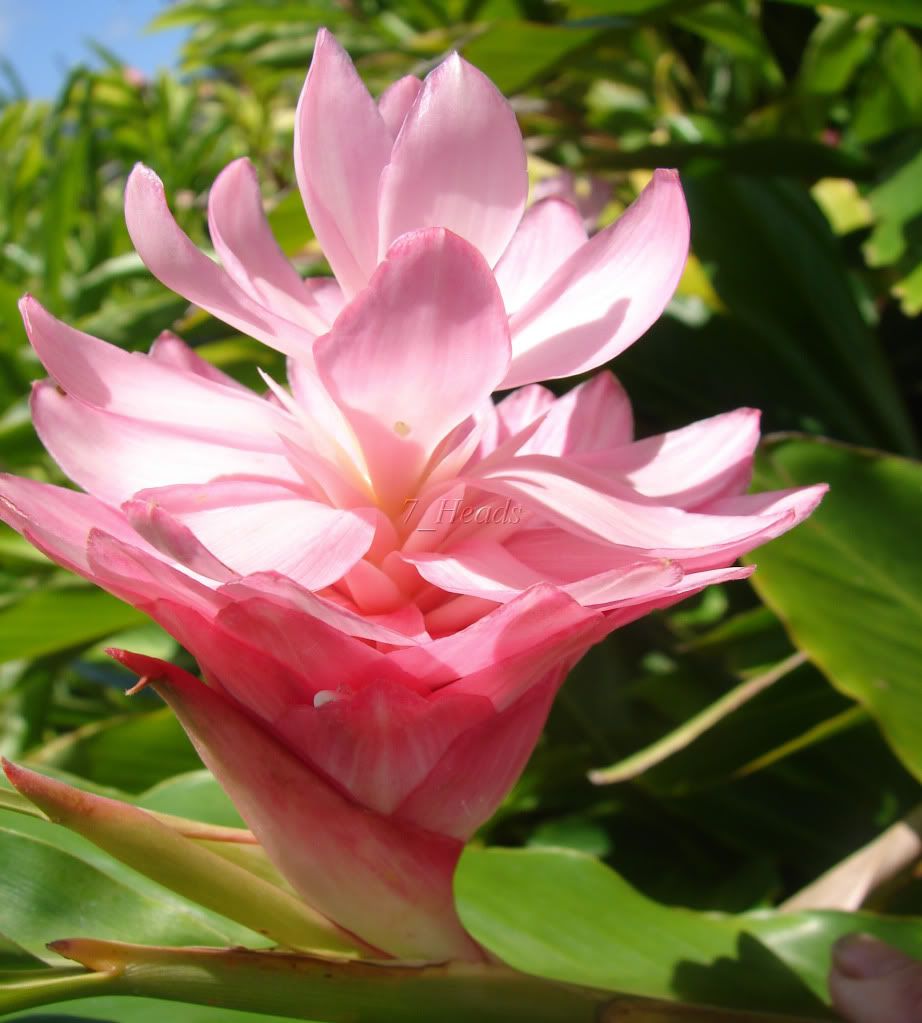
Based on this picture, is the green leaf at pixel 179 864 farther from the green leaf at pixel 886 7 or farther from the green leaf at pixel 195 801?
the green leaf at pixel 886 7

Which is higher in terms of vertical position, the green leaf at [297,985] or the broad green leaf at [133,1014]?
the green leaf at [297,985]

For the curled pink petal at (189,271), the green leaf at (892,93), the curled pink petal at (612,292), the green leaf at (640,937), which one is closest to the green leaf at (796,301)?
the green leaf at (892,93)

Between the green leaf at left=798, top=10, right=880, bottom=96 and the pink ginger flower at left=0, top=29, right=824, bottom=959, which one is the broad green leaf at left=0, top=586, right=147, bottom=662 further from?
the green leaf at left=798, top=10, right=880, bottom=96

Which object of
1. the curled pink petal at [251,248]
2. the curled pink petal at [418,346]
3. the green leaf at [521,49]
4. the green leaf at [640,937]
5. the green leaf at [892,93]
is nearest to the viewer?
the curled pink petal at [418,346]

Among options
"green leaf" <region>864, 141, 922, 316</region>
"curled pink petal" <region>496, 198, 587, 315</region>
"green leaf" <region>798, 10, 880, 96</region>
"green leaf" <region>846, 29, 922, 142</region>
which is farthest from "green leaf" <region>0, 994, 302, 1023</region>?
"green leaf" <region>798, 10, 880, 96</region>

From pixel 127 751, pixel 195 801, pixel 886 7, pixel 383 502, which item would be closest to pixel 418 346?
pixel 383 502

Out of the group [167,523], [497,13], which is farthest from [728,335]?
[497,13]

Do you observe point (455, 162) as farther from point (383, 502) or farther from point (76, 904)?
point (76, 904)
